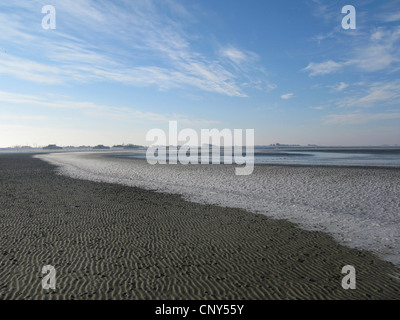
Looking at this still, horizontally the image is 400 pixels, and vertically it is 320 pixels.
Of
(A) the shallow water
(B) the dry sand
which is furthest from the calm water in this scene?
(B) the dry sand

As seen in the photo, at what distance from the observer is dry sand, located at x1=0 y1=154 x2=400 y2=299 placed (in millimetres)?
6246

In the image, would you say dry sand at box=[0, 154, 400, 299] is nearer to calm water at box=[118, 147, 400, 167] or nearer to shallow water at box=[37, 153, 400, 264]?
shallow water at box=[37, 153, 400, 264]

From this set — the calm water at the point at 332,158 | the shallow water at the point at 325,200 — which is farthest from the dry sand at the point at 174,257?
the calm water at the point at 332,158

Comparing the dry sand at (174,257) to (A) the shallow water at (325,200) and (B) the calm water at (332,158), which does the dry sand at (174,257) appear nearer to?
(A) the shallow water at (325,200)

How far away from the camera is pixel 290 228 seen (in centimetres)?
1103

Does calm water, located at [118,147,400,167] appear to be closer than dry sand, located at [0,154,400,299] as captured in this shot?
No

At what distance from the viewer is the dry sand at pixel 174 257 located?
6.25 m

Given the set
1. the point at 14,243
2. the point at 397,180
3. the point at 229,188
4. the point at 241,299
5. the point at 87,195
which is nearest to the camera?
the point at 241,299

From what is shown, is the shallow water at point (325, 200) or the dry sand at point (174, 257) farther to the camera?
the shallow water at point (325, 200)

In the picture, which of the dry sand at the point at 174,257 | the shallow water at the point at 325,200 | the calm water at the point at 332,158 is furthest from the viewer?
the calm water at the point at 332,158

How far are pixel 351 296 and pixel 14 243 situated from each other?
9.89 meters

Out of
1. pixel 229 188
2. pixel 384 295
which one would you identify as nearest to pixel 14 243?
pixel 384 295

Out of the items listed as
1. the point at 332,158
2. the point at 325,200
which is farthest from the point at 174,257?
the point at 332,158

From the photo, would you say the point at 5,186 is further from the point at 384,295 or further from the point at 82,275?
the point at 384,295
